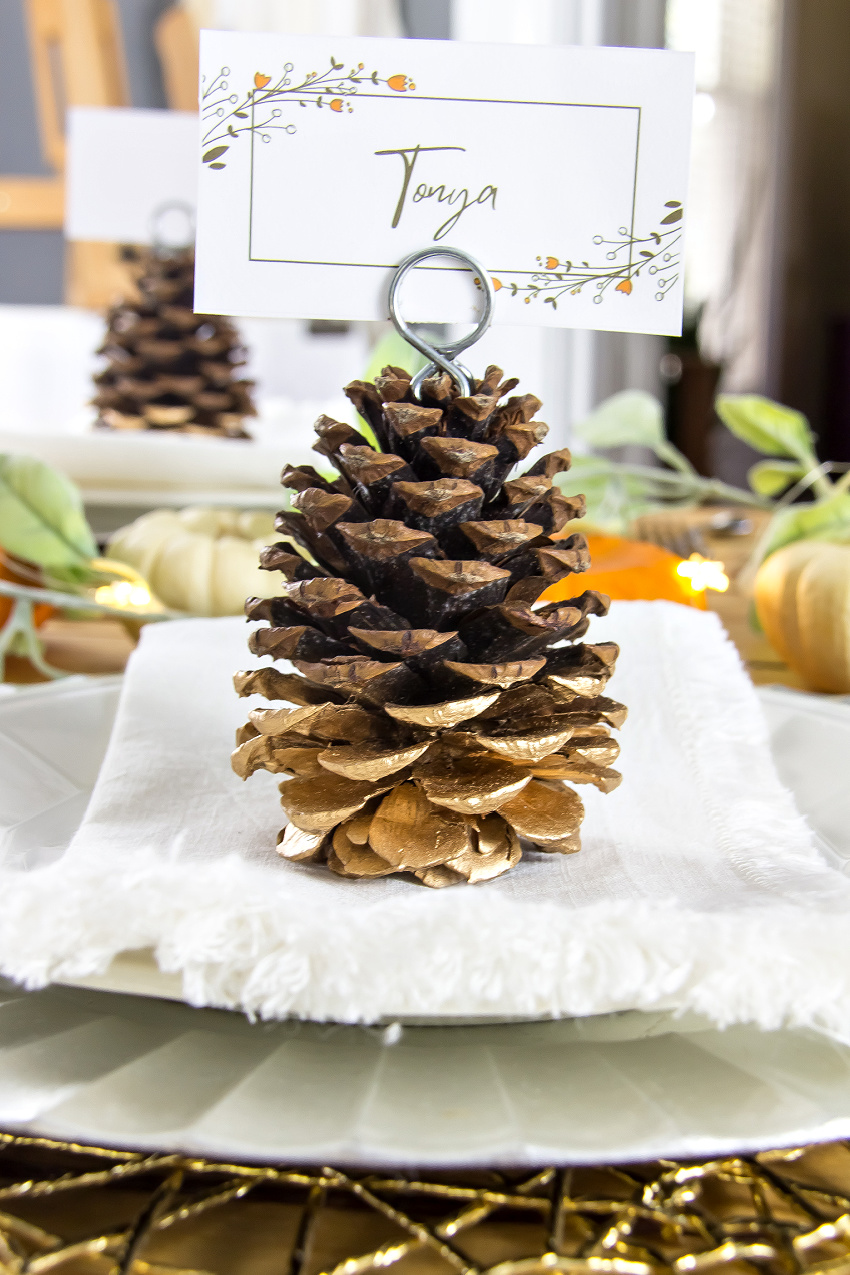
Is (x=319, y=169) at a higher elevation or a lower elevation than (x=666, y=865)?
higher

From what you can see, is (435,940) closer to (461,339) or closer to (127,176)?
(461,339)

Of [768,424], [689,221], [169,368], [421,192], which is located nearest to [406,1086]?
[421,192]

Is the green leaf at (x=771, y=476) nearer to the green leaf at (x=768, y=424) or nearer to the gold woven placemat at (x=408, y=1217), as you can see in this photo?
the green leaf at (x=768, y=424)

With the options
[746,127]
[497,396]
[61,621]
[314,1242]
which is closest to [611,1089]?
[314,1242]

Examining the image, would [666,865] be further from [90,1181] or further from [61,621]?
[61,621]

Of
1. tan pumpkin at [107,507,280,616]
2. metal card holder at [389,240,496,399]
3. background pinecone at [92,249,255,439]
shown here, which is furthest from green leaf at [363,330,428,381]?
background pinecone at [92,249,255,439]

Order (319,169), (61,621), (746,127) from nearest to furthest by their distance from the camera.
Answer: (319,169), (61,621), (746,127)

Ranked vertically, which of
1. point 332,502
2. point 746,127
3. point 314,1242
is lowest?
point 314,1242
